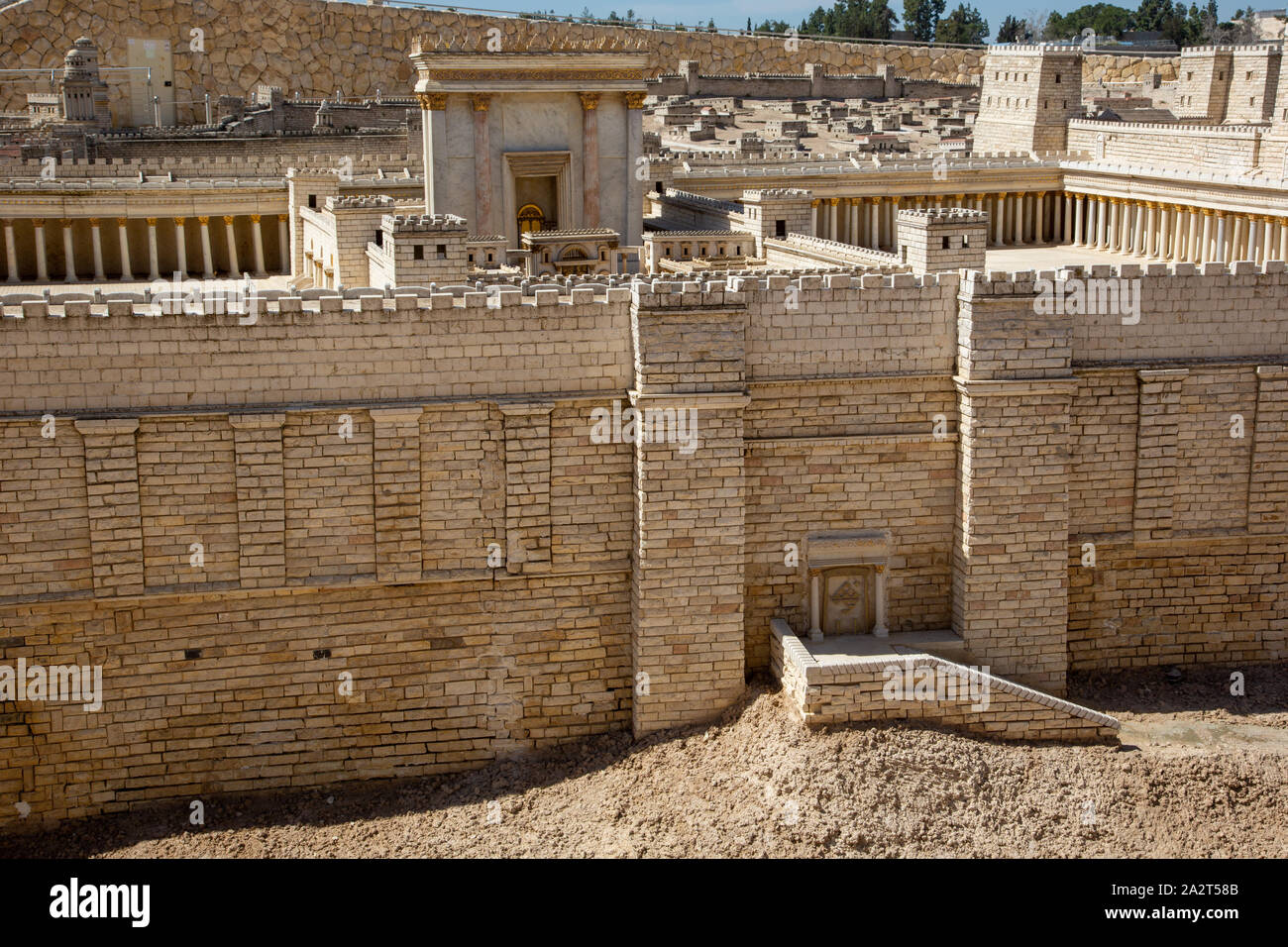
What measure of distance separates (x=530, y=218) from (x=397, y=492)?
19.3 m

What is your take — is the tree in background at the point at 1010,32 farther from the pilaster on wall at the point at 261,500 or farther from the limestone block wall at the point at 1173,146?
the pilaster on wall at the point at 261,500

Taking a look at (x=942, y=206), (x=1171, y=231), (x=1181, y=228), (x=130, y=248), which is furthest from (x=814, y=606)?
(x=130, y=248)

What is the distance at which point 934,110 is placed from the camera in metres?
76.0

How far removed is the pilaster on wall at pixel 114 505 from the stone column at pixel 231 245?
24761 millimetres

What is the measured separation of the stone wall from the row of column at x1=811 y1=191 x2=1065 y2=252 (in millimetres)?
35420

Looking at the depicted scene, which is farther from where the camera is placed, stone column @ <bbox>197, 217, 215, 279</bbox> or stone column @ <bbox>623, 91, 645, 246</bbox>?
stone column @ <bbox>197, 217, 215, 279</bbox>

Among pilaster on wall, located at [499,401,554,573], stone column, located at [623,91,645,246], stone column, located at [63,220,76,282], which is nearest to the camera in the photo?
pilaster on wall, located at [499,401,554,573]

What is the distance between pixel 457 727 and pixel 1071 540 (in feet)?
29.2

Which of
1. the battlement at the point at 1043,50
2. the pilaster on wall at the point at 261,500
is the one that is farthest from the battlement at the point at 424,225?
the battlement at the point at 1043,50

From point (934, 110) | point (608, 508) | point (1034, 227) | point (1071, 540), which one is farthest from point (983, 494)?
point (934, 110)

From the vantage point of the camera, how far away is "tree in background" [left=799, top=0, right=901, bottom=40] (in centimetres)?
11031

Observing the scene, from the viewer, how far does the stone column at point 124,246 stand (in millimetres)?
42812

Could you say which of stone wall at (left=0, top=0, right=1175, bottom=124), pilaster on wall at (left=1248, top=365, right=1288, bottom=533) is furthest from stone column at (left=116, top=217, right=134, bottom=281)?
stone wall at (left=0, top=0, right=1175, bottom=124)

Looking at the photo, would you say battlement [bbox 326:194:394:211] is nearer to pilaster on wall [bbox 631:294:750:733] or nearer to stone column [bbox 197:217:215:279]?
stone column [bbox 197:217:215:279]
